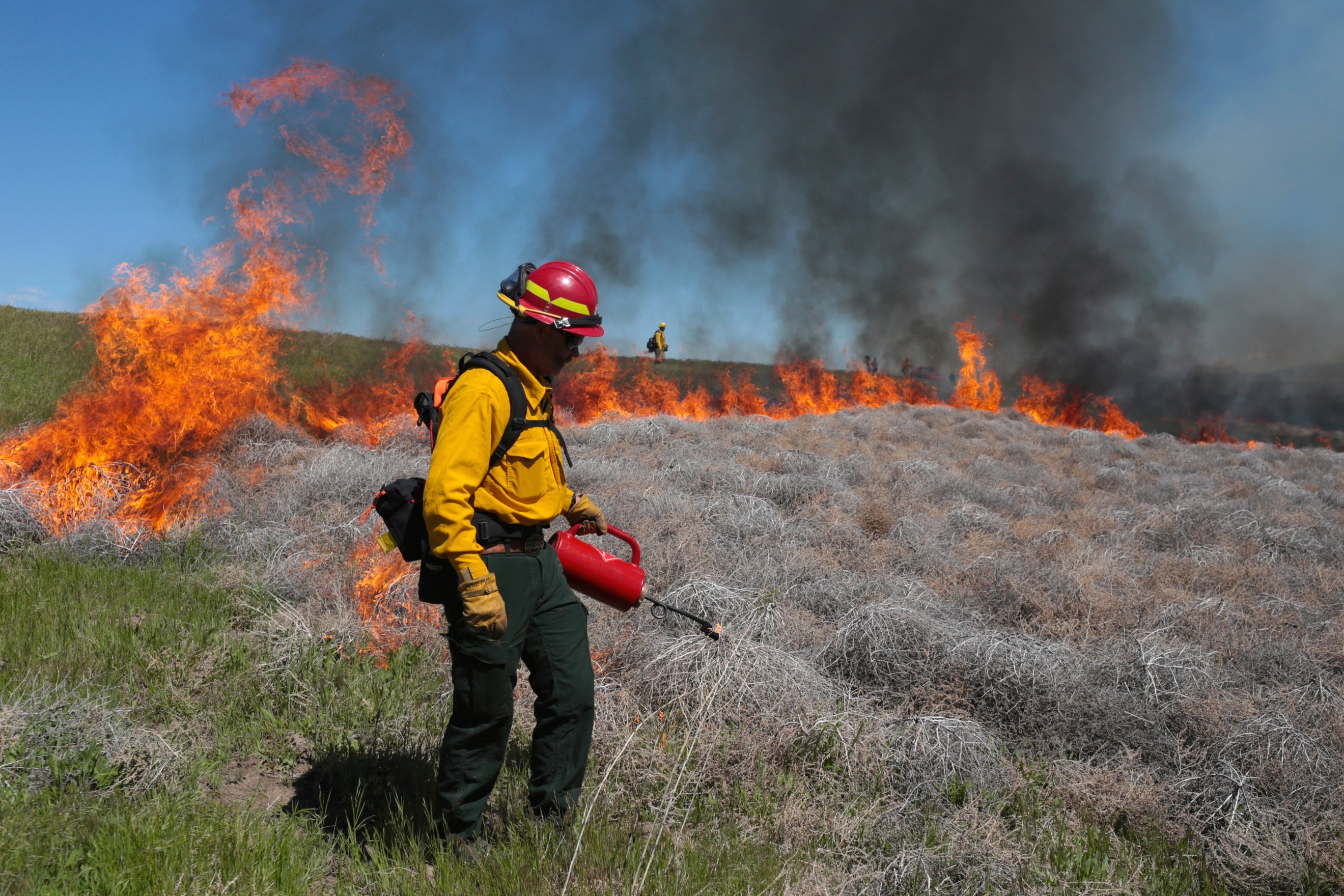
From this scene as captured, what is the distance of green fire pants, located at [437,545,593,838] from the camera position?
106 inches

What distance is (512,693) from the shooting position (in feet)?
8.99

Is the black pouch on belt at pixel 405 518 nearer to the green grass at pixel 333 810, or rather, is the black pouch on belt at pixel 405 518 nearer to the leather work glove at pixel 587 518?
the leather work glove at pixel 587 518

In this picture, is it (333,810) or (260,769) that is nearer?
(333,810)

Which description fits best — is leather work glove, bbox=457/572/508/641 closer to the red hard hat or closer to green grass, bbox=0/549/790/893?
green grass, bbox=0/549/790/893

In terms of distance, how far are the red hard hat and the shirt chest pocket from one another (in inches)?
19.4

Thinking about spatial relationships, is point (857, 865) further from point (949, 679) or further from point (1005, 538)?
point (1005, 538)

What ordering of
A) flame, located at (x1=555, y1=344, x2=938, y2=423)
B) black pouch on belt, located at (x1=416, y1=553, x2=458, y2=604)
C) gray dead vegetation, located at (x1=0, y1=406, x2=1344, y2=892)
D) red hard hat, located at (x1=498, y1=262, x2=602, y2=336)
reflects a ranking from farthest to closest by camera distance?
flame, located at (x1=555, y1=344, x2=938, y2=423) → gray dead vegetation, located at (x1=0, y1=406, x2=1344, y2=892) → red hard hat, located at (x1=498, y1=262, x2=602, y2=336) → black pouch on belt, located at (x1=416, y1=553, x2=458, y2=604)

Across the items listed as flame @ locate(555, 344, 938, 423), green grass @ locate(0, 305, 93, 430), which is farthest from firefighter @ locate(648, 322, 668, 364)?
green grass @ locate(0, 305, 93, 430)

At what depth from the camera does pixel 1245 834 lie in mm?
3166

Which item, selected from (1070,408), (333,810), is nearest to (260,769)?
(333,810)

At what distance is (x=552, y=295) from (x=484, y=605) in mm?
1259

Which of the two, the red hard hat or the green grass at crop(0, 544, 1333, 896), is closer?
the green grass at crop(0, 544, 1333, 896)

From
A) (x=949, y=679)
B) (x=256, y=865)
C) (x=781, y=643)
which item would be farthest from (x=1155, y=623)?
(x=256, y=865)

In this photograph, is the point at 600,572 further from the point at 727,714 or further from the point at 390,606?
the point at 390,606
